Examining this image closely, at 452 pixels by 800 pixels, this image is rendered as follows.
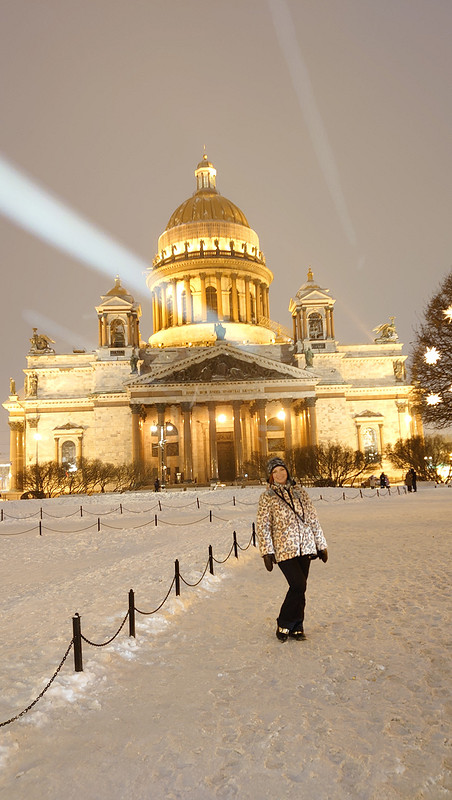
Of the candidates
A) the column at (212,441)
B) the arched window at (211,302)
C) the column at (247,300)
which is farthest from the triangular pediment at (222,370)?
the column at (247,300)

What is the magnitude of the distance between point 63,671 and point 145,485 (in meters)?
39.4

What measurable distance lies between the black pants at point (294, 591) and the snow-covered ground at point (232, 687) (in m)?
0.27

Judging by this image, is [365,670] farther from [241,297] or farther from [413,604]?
[241,297]

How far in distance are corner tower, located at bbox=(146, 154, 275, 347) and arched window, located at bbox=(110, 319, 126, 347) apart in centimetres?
677

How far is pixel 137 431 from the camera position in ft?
163

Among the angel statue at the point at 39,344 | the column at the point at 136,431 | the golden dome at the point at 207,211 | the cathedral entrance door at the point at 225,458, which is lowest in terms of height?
the cathedral entrance door at the point at 225,458

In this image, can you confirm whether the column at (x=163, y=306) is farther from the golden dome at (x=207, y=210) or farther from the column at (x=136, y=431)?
the column at (x=136, y=431)

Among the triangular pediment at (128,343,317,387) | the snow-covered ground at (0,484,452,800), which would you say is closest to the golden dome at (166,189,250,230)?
the triangular pediment at (128,343,317,387)

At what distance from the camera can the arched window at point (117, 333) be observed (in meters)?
58.1

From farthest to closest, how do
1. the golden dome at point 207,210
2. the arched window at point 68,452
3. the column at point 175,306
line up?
the golden dome at point 207,210 → the column at point 175,306 → the arched window at point 68,452

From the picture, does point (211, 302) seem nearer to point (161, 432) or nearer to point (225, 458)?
point (225, 458)

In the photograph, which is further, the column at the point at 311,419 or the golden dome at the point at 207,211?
the golden dome at the point at 207,211

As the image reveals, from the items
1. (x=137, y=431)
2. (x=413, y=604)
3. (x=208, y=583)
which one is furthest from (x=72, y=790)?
(x=137, y=431)

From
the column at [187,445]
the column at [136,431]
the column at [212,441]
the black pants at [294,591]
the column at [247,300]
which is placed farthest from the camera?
the column at [247,300]
